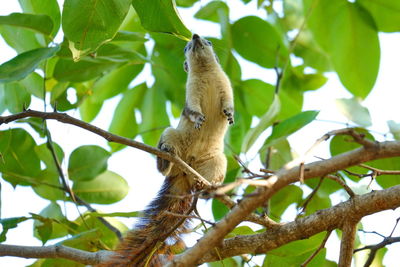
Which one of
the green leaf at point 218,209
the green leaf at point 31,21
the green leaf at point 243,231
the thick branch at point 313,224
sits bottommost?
the thick branch at point 313,224

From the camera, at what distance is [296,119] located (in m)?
3.38

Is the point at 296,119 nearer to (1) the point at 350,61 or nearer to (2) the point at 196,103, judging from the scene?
(1) the point at 350,61

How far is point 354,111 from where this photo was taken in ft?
12.0

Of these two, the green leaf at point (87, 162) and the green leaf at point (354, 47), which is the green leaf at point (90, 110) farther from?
the green leaf at point (354, 47)

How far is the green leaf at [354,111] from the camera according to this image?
360 cm

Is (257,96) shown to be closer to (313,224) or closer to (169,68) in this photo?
(169,68)

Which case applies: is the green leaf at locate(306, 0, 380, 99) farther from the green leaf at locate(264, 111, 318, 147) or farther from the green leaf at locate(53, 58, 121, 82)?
the green leaf at locate(53, 58, 121, 82)

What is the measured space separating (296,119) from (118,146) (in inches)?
78.8

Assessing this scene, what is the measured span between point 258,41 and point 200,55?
0.59m

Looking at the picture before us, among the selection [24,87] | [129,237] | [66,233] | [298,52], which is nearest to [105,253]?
[129,237]

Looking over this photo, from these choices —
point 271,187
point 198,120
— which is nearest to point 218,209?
point 198,120

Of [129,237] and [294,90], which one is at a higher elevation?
[294,90]

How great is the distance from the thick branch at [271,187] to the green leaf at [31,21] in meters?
1.98

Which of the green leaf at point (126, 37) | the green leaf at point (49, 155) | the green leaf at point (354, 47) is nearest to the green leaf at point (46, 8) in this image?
the green leaf at point (126, 37)
